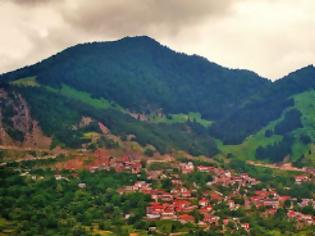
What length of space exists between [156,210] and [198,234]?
28872mm

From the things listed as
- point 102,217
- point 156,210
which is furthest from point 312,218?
point 102,217

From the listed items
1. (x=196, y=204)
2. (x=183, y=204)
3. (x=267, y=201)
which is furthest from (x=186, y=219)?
(x=267, y=201)

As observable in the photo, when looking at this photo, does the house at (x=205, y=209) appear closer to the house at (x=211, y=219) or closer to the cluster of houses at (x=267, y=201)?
the house at (x=211, y=219)

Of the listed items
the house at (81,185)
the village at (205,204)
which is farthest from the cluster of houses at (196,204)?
the house at (81,185)

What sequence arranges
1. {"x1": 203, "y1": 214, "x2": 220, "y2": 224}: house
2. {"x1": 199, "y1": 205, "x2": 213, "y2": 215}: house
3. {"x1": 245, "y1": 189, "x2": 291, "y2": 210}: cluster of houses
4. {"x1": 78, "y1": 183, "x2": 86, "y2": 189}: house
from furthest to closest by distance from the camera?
{"x1": 78, "y1": 183, "x2": 86, "y2": 189}: house → {"x1": 245, "y1": 189, "x2": 291, "y2": 210}: cluster of houses → {"x1": 199, "y1": 205, "x2": 213, "y2": 215}: house → {"x1": 203, "y1": 214, "x2": 220, "y2": 224}: house

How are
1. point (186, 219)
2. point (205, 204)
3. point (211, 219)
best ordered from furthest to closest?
point (205, 204)
point (211, 219)
point (186, 219)

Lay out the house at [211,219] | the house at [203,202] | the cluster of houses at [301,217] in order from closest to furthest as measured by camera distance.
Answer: the house at [211,219] → the cluster of houses at [301,217] → the house at [203,202]

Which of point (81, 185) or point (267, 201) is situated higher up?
point (81, 185)

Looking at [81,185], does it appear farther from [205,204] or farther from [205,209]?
[205,209]

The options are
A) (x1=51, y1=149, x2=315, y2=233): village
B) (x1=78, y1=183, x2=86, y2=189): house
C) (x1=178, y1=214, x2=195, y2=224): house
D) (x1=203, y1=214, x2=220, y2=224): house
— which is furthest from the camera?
(x1=78, y1=183, x2=86, y2=189): house

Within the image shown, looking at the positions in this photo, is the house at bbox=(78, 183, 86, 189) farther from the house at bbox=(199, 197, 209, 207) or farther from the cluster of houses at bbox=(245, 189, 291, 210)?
the cluster of houses at bbox=(245, 189, 291, 210)

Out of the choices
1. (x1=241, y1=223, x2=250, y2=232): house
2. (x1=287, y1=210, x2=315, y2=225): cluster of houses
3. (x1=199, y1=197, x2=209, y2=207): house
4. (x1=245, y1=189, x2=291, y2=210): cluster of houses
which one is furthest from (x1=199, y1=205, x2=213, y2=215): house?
(x1=287, y1=210, x2=315, y2=225): cluster of houses

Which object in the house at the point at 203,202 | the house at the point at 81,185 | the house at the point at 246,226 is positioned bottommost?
the house at the point at 246,226

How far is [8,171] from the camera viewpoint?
19938cm
